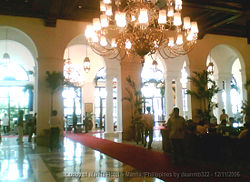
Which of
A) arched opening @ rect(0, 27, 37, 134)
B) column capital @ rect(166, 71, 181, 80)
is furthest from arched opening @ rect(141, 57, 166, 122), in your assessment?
arched opening @ rect(0, 27, 37, 134)

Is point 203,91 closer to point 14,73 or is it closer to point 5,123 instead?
point 5,123

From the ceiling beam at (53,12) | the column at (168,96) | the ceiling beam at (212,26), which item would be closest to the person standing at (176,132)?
the ceiling beam at (53,12)

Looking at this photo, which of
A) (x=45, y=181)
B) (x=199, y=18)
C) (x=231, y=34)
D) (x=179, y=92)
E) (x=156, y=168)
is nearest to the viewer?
(x=45, y=181)

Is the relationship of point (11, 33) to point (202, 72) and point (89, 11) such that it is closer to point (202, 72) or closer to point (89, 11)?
point (89, 11)

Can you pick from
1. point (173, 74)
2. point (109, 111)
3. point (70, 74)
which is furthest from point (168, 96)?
point (70, 74)


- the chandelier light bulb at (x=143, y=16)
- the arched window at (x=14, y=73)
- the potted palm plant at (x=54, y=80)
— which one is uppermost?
the arched window at (x=14, y=73)

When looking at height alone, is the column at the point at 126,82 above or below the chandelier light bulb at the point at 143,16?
below

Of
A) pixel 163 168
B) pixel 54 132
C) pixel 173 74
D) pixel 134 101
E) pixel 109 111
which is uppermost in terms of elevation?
pixel 173 74

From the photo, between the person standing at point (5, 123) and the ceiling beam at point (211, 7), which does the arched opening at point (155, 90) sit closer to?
the person standing at point (5, 123)

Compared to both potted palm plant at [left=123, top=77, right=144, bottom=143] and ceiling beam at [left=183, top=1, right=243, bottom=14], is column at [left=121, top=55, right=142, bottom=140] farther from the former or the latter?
Result: ceiling beam at [left=183, top=1, right=243, bottom=14]

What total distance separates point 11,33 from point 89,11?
4.51m

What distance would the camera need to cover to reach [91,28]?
876 centimetres

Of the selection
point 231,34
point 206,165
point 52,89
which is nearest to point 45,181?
point 206,165

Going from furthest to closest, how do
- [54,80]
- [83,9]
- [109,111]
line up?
[109,111], [83,9], [54,80]
